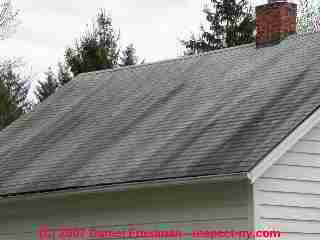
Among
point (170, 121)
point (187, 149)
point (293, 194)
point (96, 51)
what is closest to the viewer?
point (293, 194)

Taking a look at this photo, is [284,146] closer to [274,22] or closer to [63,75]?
[274,22]

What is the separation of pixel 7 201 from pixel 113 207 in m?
2.38

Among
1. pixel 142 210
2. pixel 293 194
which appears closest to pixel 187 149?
pixel 142 210

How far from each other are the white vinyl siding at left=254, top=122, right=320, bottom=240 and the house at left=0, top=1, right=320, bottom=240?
0.02 metres

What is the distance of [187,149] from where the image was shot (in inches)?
643

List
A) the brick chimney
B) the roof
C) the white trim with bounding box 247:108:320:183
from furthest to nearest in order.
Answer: the brick chimney
the roof
the white trim with bounding box 247:108:320:183

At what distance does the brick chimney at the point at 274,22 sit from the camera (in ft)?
67.3

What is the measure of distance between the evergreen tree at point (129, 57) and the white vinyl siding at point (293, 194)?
33.1 meters

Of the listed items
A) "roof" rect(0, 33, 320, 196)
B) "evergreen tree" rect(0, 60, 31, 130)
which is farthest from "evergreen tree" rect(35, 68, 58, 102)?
"roof" rect(0, 33, 320, 196)

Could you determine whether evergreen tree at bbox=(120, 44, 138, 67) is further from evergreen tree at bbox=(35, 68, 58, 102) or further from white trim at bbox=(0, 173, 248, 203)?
white trim at bbox=(0, 173, 248, 203)

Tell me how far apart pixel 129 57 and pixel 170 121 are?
3114 centimetres

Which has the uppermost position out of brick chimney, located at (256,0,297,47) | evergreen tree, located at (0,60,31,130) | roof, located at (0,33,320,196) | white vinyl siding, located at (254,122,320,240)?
evergreen tree, located at (0,60,31,130)

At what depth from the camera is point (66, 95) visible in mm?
23781

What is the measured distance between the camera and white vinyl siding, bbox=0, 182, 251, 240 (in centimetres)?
1528
